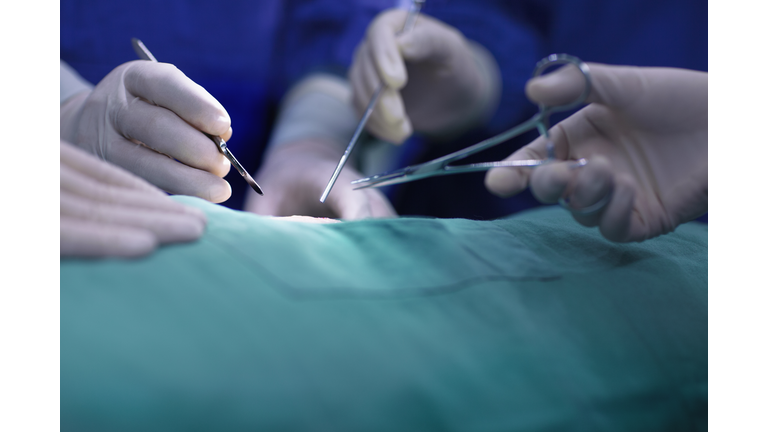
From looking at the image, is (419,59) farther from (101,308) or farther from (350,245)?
(101,308)

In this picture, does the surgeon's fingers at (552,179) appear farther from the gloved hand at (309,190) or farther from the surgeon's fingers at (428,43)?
the surgeon's fingers at (428,43)

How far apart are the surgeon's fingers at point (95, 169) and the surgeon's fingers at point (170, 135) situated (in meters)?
0.28

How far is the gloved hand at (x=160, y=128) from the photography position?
85cm

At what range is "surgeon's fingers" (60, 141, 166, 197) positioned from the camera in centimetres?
57

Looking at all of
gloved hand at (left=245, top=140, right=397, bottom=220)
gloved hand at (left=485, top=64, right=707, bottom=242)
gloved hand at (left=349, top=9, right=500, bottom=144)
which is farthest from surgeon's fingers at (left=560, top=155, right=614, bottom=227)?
gloved hand at (left=349, top=9, right=500, bottom=144)

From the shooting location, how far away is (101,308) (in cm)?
45

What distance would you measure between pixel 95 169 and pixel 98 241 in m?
0.13

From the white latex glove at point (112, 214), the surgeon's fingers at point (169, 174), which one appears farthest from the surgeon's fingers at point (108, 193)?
the surgeon's fingers at point (169, 174)

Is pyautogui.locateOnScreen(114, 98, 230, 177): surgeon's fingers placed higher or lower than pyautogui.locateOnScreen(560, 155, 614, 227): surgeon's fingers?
higher

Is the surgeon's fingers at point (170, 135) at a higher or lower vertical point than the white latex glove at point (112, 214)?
higher

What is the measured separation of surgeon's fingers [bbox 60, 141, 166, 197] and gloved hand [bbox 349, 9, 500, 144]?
2.48 feet

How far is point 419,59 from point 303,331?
107 cm

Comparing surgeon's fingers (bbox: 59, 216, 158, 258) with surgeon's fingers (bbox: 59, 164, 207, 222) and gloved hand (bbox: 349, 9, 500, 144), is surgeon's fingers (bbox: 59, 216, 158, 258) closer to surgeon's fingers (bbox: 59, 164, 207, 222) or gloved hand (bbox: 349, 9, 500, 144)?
surgeon's fingers (bbox: 59, 164, 207, 222)

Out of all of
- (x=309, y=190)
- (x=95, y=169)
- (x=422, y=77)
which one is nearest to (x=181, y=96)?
(x=95, y=169)
